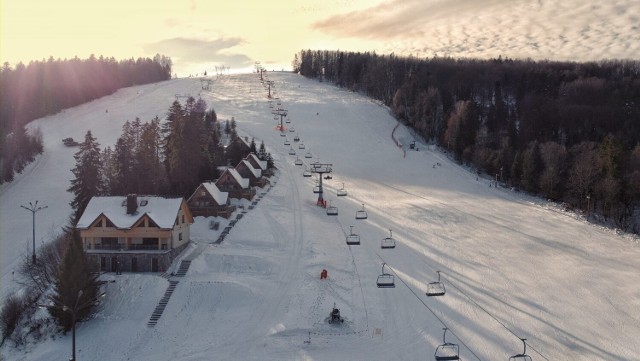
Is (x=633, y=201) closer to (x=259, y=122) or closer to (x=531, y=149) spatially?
(x=531, y=149)

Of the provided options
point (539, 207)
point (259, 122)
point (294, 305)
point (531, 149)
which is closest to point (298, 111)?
point (259, 122)

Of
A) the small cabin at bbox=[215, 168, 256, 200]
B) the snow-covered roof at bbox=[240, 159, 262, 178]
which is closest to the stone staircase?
the small cabin at bbox=[215, 168, 256, 200]

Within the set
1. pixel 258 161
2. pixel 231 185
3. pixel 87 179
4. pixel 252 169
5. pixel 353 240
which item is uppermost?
pixel 87 179

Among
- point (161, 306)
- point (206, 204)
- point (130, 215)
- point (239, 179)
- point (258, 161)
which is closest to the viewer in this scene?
point (161, 306)

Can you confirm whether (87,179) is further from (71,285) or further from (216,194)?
(71,285)

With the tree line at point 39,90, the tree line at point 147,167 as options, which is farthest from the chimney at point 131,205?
the tree line at point 39,90

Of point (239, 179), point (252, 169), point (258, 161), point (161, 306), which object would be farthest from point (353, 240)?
point (258, 161)

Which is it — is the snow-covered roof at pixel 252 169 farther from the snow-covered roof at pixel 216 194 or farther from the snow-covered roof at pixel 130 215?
the snow-covered roof at pixel 130 215
